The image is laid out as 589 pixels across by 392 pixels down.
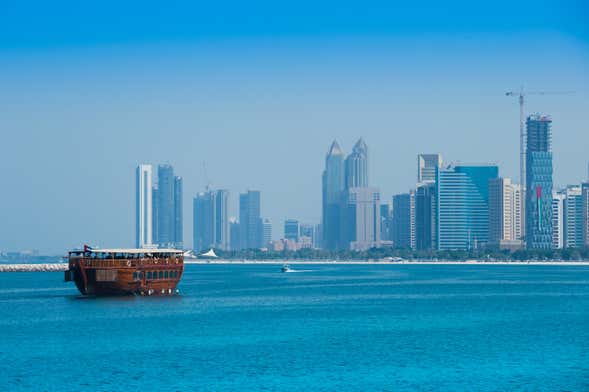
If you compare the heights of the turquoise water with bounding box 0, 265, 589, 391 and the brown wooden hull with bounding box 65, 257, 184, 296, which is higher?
the brown wooden hull with bounding box 65, 257, 184, 296

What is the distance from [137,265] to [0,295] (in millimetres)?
34950

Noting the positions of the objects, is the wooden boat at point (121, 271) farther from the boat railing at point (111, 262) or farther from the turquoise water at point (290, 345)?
the turquoise water at point (290, 345)

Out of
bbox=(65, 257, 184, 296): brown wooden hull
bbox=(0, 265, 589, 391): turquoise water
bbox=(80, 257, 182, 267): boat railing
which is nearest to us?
bbox=(0, 265, 589, 391): turquoise water

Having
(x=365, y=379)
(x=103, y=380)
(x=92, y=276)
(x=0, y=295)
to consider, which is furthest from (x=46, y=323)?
(x=0, y=295)

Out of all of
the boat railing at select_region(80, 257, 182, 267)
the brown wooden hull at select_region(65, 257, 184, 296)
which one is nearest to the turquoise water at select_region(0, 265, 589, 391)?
the brown wooden hull at select_region(65, 257, 184, 296)

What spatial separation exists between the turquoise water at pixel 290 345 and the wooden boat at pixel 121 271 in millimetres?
2662

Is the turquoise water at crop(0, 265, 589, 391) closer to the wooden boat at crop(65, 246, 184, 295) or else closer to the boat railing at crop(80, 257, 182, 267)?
the wooden boat at crop(65, 246, 184, 295)

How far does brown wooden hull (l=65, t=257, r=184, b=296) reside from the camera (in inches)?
5768

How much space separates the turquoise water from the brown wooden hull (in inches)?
98.7

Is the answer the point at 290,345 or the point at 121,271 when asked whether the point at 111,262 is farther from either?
the point at 290,345

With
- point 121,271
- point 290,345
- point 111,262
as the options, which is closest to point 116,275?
point 121,271

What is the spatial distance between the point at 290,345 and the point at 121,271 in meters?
55.3

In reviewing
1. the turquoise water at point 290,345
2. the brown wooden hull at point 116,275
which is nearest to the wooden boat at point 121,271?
the brown wooden hull at point 116,275

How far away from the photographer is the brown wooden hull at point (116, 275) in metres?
146
